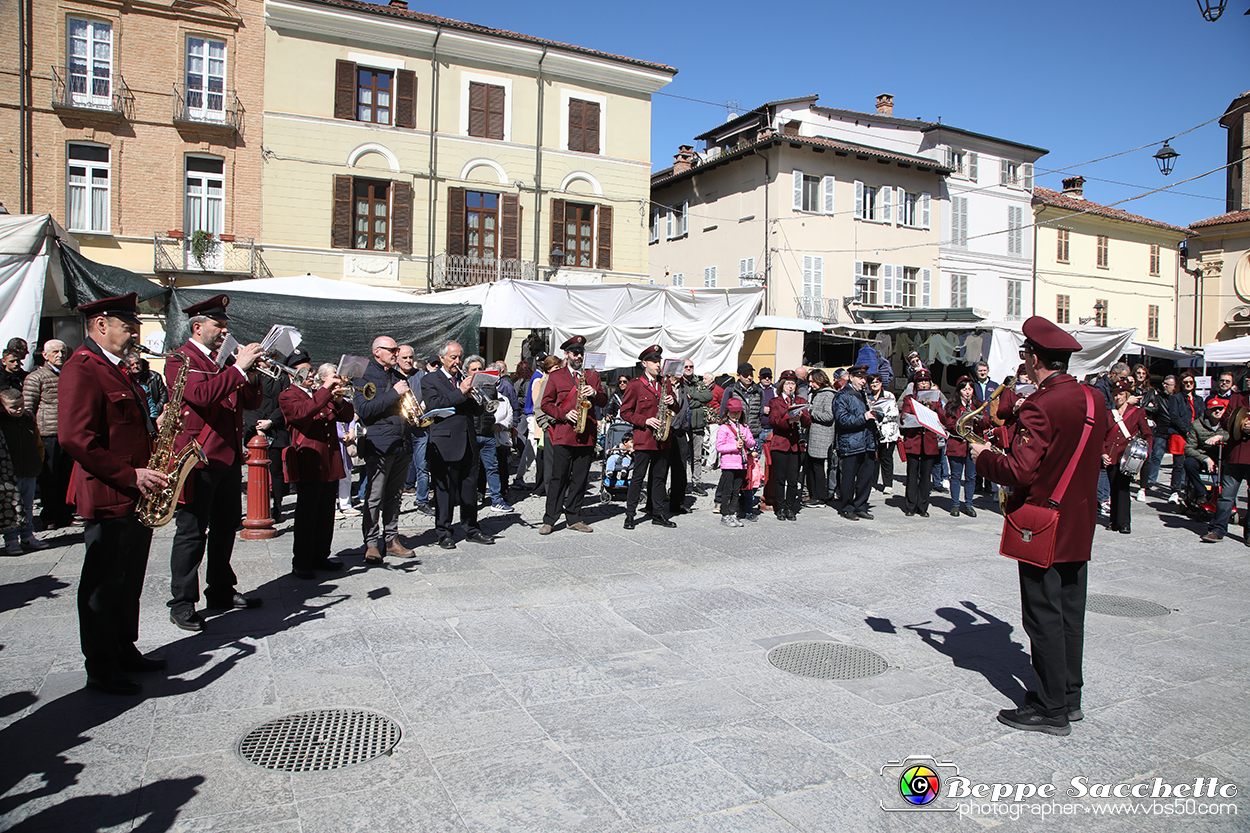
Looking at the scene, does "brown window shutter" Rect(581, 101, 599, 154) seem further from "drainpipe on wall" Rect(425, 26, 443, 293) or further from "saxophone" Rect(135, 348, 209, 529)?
"saxophone" Rect(135, 348, 209, 529)

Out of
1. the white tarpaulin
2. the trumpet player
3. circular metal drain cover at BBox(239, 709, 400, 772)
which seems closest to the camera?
circular metal drain cover at BBox(239, 709, 400, 772)

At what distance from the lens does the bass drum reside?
9484 mm

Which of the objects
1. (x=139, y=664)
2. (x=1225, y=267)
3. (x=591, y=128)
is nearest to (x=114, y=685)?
(x=139, y=664)

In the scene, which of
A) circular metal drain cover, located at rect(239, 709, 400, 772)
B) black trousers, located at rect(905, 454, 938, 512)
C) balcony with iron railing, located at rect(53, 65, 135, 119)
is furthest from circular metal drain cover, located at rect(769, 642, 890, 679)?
balcony with iron railing, located at rect(53, 65, 135, 119)

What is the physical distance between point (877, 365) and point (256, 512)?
1215cm

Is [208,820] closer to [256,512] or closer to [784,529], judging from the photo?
[256,512]

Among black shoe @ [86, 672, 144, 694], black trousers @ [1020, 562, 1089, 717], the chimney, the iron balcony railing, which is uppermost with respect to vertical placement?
the chimney

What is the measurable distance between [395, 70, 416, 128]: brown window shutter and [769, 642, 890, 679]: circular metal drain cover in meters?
20.9

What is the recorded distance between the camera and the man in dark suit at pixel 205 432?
5074 millimetres

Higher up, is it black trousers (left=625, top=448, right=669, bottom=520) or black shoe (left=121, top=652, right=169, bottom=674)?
black trousers (left=625, top=448, right=669, bottom=520)

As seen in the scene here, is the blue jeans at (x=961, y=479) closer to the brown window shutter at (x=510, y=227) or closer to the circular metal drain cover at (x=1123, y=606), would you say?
the circular metal drain cover at (x=1123, y=606)

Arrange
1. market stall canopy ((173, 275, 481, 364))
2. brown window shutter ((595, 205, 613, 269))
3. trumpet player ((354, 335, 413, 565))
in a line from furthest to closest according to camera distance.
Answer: brown window shutter ((595, 205, 613, 269)), market stall canopy ((173, 275, 481, 364)), trumpet player ((354, 335, 413, 565))

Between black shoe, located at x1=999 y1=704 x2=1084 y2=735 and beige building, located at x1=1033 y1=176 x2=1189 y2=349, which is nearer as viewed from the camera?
black shoe, located at x1=999 y1=704 x2=1084 y2=735

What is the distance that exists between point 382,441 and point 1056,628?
526cm
